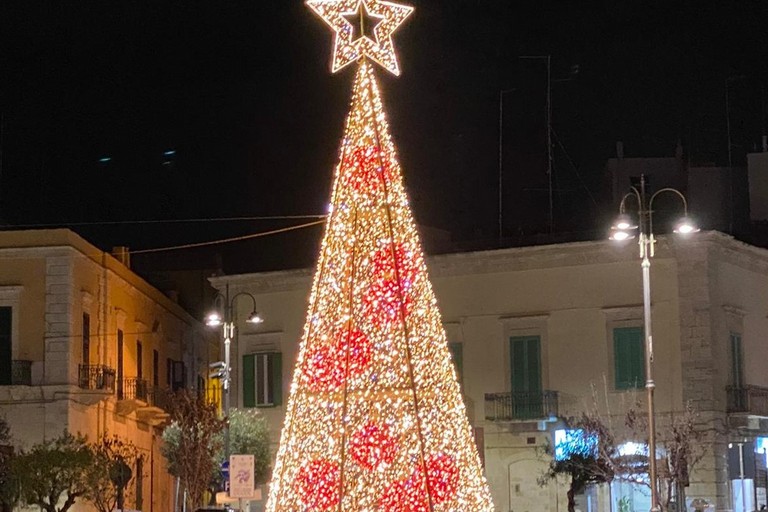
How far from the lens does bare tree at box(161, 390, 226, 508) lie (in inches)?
1282

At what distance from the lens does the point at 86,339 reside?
3434cm

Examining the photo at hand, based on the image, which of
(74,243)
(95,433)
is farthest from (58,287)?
(95,433)

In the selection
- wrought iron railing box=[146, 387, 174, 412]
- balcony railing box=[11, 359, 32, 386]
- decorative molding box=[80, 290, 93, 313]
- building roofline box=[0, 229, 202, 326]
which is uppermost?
building roofline box=[0, 229, 202, 326]

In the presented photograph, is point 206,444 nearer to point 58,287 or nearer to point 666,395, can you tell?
point 58,287

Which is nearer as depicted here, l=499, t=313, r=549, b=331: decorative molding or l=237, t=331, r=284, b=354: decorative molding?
l=499, t=313, r=549, b=331: decorative molding

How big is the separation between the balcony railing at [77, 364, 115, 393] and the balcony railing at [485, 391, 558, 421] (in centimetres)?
873

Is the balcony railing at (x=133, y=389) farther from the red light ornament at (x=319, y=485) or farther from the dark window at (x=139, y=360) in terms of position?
the red light ornament at (x=319, y=485)

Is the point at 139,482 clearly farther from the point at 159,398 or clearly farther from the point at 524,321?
the point at 524,321

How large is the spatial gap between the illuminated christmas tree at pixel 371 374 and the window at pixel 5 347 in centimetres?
1909

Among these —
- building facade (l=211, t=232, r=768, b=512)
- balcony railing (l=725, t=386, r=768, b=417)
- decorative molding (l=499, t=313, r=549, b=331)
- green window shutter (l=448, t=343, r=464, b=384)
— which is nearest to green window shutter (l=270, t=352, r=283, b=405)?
building facade (l=211, t=232, r=768, b=512)

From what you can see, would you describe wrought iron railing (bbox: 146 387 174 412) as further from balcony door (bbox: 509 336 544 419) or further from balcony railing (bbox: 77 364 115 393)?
balcony door (bbox: 509 336 544 419)

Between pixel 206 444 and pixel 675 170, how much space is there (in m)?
14.0

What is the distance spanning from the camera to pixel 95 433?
113 feet

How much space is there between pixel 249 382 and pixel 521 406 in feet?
23.1
